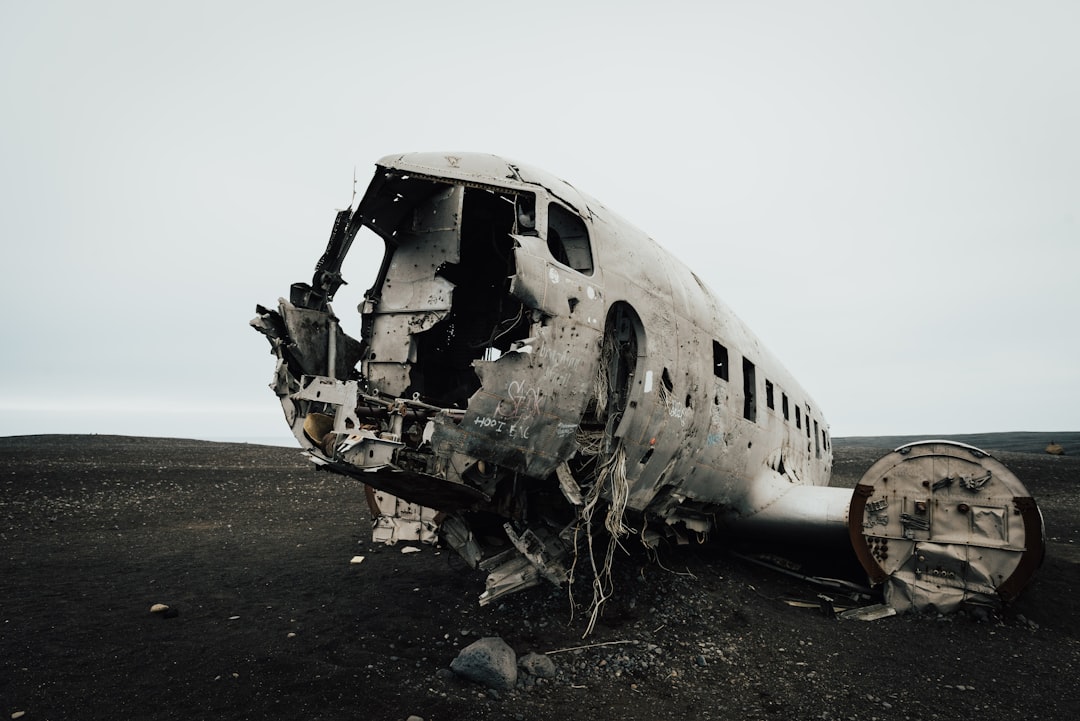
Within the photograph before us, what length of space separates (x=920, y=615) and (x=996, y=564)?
3.50 feet

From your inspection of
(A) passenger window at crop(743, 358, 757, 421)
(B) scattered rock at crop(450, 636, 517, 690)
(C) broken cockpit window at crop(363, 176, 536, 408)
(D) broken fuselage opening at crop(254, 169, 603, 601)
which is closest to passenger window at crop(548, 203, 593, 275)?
(D) broken fuselage opening at crop(254, 169, 603, 601)

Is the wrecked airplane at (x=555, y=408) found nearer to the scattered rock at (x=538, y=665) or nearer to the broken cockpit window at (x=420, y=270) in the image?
the broken cockpit window at (x=420, y=270)

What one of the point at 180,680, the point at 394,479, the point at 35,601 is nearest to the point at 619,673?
the point at 394,479

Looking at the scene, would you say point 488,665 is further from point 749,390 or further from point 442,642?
point 749,390

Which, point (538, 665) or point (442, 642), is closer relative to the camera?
point (538, 665)

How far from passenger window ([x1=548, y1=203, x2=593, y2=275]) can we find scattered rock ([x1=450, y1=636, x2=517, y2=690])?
12.3 feet

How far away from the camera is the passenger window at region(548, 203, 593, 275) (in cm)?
584

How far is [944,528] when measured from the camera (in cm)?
717

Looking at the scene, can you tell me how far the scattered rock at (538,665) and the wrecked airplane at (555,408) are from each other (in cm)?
77

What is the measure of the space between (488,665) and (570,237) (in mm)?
4222

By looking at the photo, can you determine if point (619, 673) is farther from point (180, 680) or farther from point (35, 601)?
point (35, 601)

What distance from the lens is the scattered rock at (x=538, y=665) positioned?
215 inches

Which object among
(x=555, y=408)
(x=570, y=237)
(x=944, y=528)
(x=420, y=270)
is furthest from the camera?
(x=944, y=528)

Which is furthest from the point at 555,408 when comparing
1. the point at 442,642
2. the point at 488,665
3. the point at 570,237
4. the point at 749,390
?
the point at 749,390
